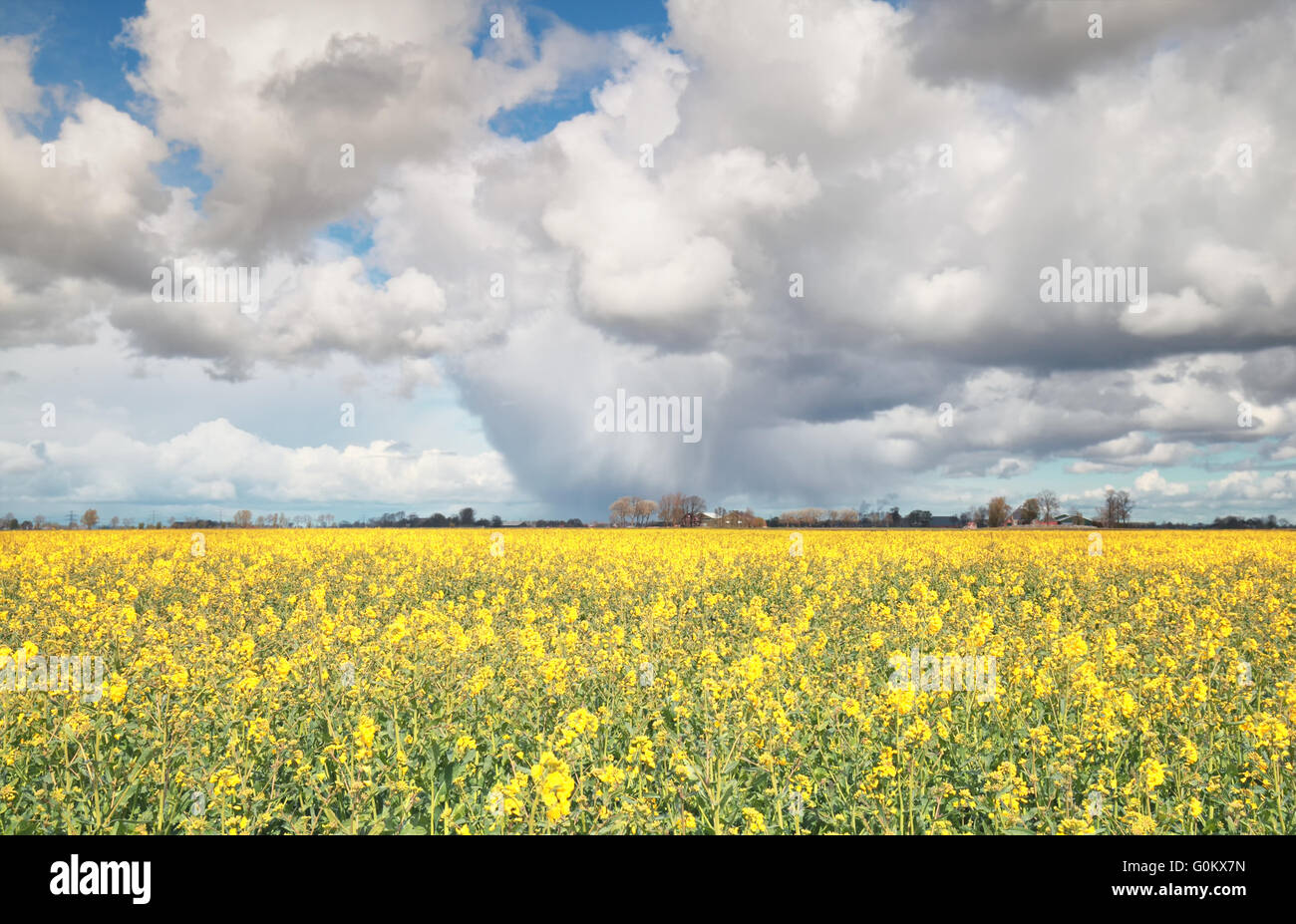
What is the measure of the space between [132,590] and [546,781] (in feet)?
37.0

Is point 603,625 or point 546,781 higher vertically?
point 546,781

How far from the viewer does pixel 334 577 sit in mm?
14625

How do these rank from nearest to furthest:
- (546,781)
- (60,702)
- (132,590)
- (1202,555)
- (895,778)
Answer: (546,781) < (895,778) < (60,702) < (132,590) < (1202,555)

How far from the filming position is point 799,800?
4.29m

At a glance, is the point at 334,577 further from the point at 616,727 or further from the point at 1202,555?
the point at 1202,555

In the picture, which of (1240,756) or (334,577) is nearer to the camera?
(1240,756)

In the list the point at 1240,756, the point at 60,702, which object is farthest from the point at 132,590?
the point at 1240,756

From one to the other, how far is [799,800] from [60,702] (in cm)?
602
